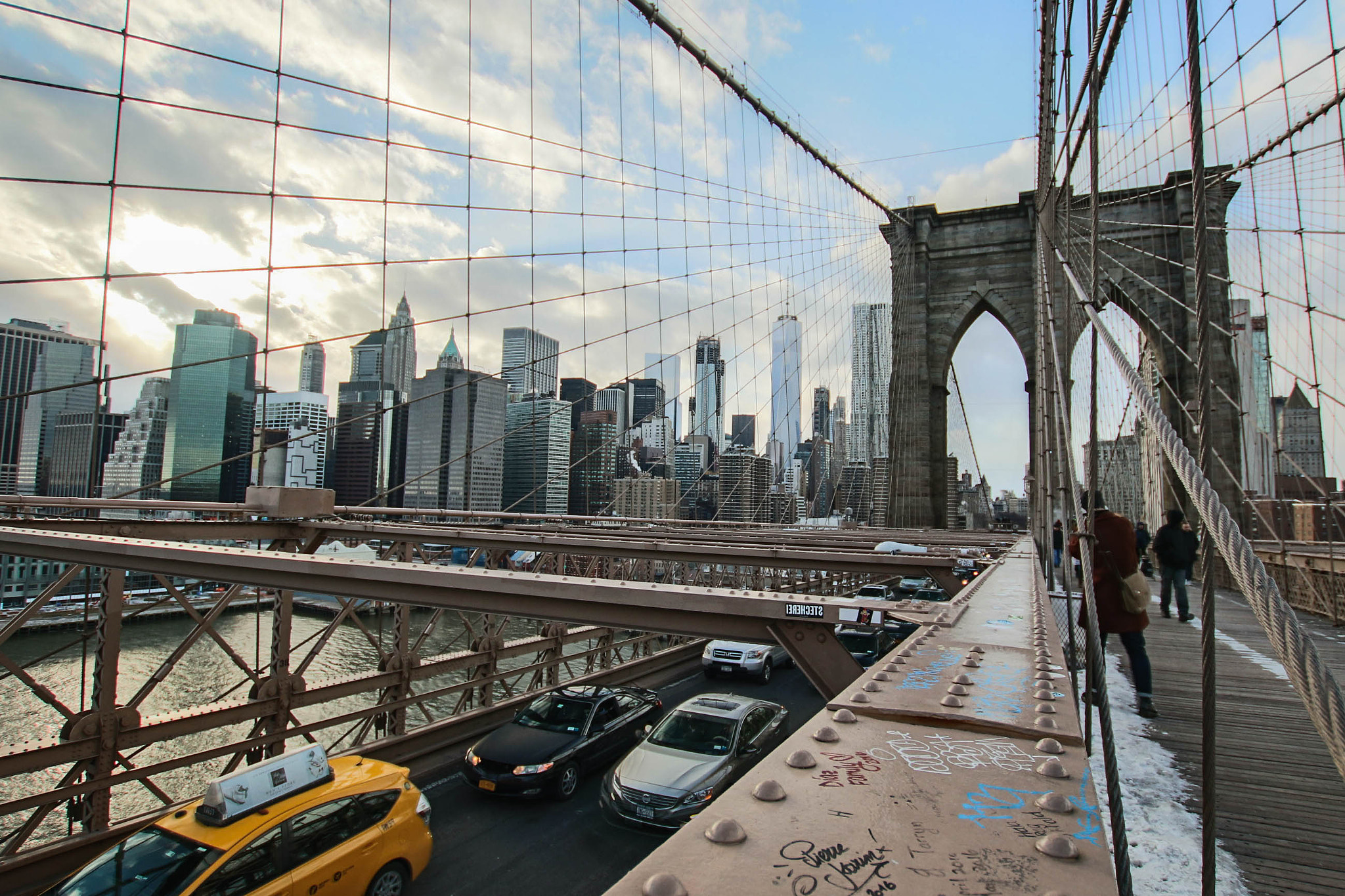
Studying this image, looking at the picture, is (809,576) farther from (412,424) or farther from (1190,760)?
(1190,760)

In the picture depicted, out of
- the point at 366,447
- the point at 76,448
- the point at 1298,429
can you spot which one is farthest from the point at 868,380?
the point at 76,448

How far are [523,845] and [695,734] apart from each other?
1839 millimetres

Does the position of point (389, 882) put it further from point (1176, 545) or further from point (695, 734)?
point (1176, 545)

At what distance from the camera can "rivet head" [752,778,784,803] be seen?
0.93 m

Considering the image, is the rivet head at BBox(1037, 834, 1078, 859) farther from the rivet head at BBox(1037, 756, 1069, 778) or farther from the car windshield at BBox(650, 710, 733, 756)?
the car windshield at BBox(650, 710, 733, 756)

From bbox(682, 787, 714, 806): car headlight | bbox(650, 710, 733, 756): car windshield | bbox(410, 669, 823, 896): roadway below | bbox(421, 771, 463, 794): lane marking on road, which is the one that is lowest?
bbox(421, 771, 463, 794): lane marking on road

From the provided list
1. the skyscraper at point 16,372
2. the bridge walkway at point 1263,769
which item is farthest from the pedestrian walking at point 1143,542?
the skyscraper at point 16,372

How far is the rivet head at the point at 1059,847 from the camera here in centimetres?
79

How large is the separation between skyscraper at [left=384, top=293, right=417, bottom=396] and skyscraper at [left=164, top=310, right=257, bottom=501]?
158cm

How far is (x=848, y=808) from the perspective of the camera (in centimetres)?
89

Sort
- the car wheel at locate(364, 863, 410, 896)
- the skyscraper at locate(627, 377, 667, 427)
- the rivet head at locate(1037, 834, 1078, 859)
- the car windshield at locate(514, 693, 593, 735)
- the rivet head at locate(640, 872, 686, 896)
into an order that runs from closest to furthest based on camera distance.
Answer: the rivet head at locate(640, 872, 686, 896) < the rivet head at locate(1037, 834, 1078, 859) < the car wheel at locate(364, 863, 410, 896) < the car windshield at locate(514, 693, 593, 735) < the skyscraper at locate(627, 377, 667, 427)

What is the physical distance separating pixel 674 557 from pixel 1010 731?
4058 mm

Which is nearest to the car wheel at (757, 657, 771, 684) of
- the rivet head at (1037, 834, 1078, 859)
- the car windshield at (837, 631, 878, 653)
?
the car windshield at (837, 631, 878, 653)

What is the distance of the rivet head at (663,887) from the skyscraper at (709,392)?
14.9m
